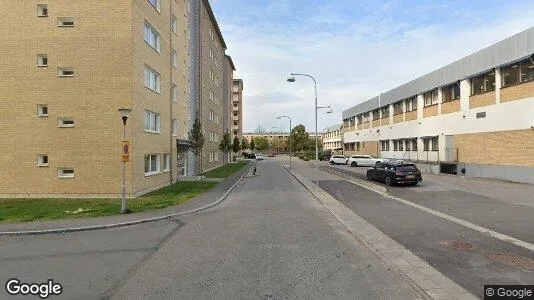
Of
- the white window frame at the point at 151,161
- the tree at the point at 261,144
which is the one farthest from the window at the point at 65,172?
the tree at the point at 261,144

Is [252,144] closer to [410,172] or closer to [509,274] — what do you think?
[410,172]

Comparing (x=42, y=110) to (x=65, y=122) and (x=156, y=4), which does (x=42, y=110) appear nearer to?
(x=65, y=122)

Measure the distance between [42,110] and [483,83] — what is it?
29.6m

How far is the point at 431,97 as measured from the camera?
38.8 metres

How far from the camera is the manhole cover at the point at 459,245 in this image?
30.3ft

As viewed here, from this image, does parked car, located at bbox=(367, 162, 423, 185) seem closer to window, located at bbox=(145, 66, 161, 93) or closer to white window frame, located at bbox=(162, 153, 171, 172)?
white window frame, located at bbox=(162, 153, 171, 172)

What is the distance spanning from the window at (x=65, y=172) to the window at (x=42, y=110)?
109 inches

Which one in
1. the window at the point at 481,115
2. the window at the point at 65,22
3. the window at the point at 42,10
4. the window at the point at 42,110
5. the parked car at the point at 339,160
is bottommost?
the parked car at the point at 339,160

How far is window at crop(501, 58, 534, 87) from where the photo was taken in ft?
81.4

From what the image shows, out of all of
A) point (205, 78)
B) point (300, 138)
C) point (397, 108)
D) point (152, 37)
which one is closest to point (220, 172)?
point (205, 78)

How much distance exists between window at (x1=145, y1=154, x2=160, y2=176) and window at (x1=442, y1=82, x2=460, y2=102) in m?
25.2

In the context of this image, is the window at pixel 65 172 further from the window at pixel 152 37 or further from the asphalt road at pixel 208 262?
the asphalt road at pixel 208 262

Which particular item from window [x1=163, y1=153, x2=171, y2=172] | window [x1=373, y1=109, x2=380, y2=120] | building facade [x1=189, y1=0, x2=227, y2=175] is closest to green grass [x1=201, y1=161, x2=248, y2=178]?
building facade [x1=189, y1=0, x2=227, y2=175]

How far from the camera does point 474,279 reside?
273 inches
